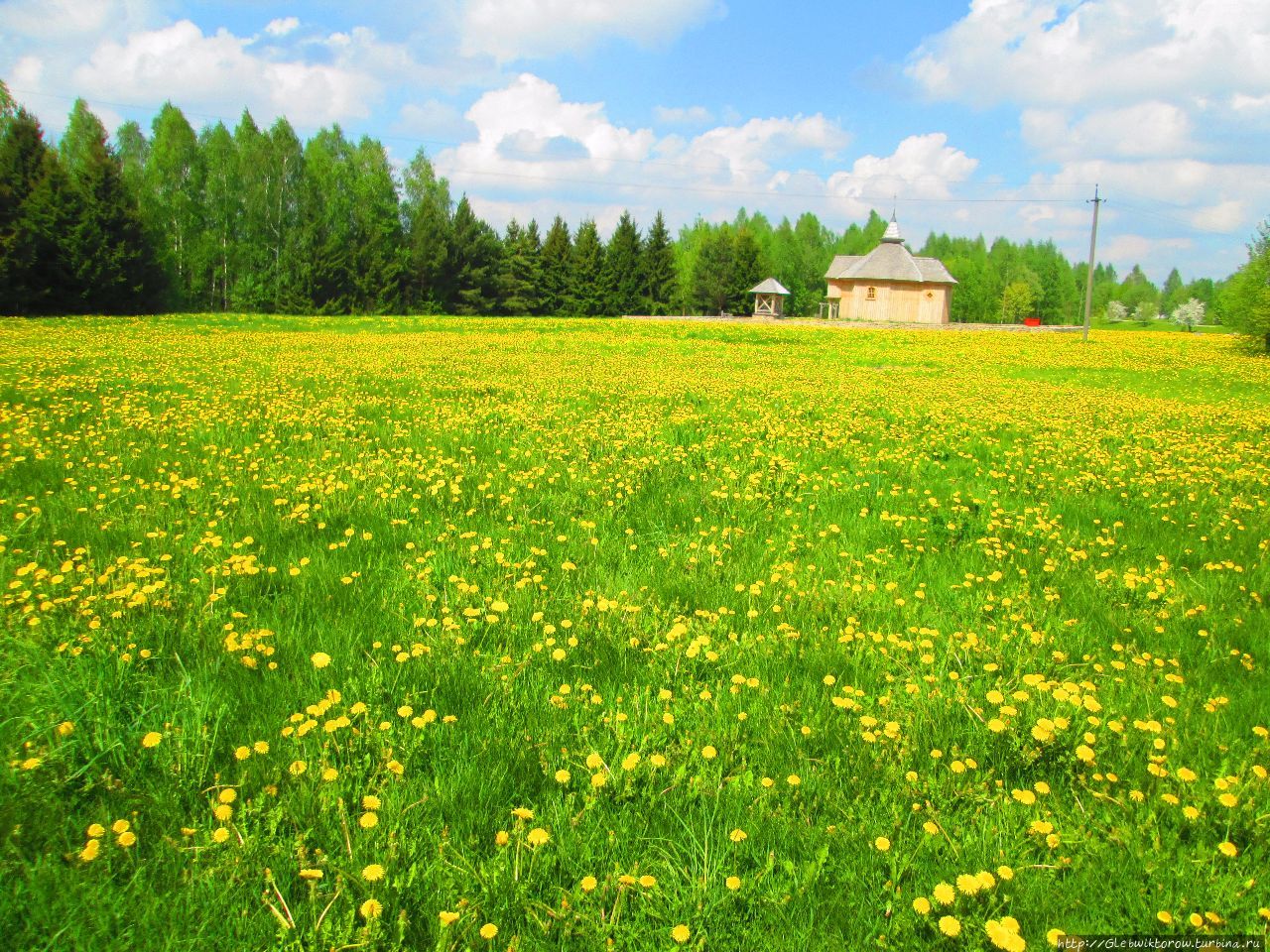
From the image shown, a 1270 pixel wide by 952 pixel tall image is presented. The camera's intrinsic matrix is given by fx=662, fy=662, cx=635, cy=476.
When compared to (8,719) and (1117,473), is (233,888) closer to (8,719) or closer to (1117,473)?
(8,719)

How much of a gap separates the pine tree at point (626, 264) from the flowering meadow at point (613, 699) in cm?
6292

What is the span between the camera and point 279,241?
190 ft

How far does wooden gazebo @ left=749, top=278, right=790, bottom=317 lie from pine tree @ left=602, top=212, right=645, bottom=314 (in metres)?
12.1

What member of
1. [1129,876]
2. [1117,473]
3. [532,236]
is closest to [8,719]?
[1129,876]

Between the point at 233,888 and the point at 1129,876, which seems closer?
the point at 233,888

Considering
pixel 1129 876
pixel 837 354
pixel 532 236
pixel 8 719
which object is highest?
pixel 532 236

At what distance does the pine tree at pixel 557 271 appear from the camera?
6562cm

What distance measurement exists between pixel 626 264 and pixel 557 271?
7.50 m

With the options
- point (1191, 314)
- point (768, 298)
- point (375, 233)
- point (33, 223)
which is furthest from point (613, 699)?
point (1191, 314)

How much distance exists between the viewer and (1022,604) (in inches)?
163

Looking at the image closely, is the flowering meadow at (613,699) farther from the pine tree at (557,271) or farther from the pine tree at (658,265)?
the pine tree at (658,265)

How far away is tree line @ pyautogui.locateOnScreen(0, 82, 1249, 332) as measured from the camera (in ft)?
120

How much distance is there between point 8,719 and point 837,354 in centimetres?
2343

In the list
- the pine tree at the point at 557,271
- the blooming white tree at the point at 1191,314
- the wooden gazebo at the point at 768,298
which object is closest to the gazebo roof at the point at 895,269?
the wooden gazebo at the point at 768,298
